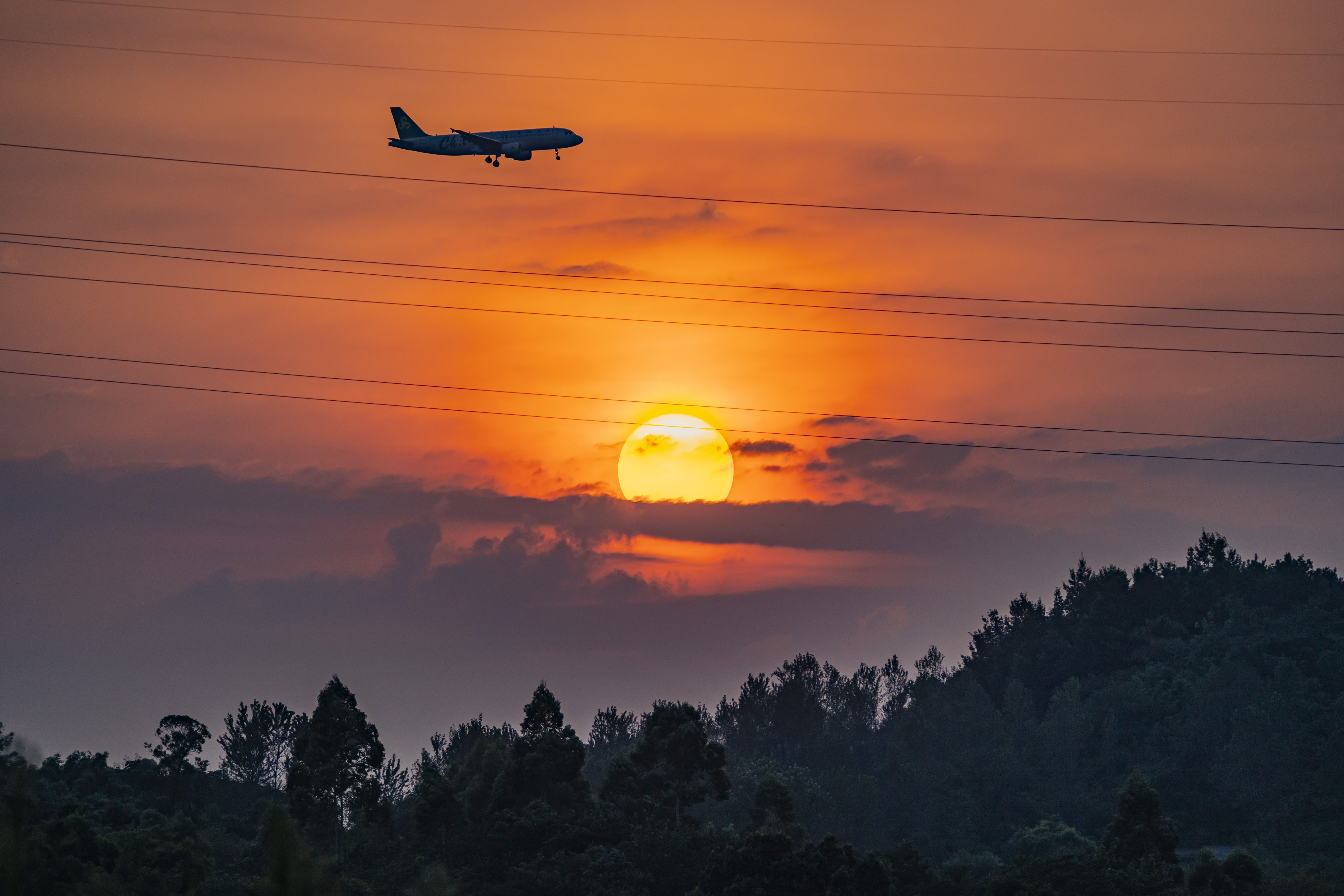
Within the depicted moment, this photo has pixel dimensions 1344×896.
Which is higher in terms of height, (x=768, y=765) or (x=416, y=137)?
(x=416, y=137)

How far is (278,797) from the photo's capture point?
14862cm

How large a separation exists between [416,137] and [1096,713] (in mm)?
119350

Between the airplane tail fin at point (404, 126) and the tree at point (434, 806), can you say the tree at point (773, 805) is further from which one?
the airplane tail fin at point (404, 126)

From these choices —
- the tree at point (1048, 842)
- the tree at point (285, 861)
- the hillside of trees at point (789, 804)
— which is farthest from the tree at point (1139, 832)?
the tree at point (285, 861)

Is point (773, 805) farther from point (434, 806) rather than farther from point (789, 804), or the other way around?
point (434, 806)

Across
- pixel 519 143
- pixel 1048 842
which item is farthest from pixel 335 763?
pixel 1048 842

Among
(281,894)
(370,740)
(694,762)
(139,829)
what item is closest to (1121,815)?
(694,762)

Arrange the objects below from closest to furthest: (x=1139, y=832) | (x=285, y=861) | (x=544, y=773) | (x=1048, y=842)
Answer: (x=285, y=861), (x=1139, y=832), (x=544, y=773), (x=1048, y=842)

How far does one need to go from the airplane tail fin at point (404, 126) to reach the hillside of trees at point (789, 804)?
5953 cm

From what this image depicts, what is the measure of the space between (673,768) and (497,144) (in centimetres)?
5825

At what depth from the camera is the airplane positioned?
365ft

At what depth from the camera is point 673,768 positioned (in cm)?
11794

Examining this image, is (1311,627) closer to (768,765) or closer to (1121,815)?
(768,765)

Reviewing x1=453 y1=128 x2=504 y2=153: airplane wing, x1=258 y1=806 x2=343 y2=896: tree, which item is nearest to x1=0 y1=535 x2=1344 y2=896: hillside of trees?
x1=258 y1=806 x2=343 y2=896: tree
